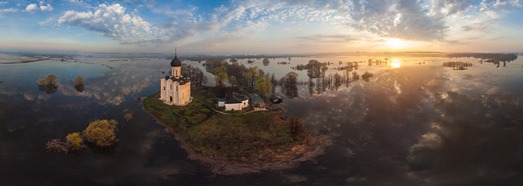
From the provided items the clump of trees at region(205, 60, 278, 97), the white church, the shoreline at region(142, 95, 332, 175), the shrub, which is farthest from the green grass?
the shrub

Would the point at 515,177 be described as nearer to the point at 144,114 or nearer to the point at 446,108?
the point at 446,108

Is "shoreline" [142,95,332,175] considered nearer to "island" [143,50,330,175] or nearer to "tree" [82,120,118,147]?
"island" [143,50,330,175]

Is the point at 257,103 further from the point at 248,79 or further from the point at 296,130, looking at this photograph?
the point at 248,79

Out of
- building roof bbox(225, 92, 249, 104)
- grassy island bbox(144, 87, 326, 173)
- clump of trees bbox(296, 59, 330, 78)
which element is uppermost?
clump of trees bbox(296, 59, 330, 78)

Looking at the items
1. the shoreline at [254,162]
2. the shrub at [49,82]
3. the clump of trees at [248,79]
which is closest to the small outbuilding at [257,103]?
the clump of trees at [248,79]

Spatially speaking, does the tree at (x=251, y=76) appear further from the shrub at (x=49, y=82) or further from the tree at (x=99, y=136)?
the shrub at (x=49, y=82)

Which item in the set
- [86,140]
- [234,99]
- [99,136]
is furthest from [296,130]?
[86,140]

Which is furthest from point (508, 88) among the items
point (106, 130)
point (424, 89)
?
point (106, 130)
